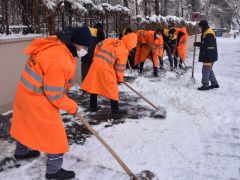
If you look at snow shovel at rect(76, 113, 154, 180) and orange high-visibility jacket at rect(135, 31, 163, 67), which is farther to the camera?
orange high-visibility jacket at rect(135, 31, 163, 67)

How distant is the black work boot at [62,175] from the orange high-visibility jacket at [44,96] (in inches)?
13.5

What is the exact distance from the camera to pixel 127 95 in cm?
780

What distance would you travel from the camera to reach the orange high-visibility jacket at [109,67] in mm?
5781

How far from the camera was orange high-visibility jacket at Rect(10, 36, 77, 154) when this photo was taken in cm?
327

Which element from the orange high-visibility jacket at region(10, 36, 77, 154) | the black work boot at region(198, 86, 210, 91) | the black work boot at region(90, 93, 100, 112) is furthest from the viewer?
the black work boot at region(198, 86, 210, 91)

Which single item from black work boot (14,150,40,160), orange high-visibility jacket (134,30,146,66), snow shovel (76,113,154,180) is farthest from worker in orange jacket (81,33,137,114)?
orange high-visibility jacket (134,30,146,66)

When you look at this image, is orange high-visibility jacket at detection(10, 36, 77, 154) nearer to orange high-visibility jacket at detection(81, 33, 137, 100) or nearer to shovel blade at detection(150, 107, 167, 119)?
orange high-visibility jacket at detection(81, 33, 137, 100)

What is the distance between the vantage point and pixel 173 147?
15.5ft

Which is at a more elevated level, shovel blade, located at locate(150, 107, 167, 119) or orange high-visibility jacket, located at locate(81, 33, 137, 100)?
orange high-visibility jacket, located at locate(81, 33, 137, 100)

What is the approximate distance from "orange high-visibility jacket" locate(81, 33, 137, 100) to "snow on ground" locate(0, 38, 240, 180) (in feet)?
2.22

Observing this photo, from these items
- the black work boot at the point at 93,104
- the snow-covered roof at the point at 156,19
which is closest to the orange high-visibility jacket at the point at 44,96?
the black work boot at the point at 93,104

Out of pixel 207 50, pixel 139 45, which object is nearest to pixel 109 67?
pixel 207 50

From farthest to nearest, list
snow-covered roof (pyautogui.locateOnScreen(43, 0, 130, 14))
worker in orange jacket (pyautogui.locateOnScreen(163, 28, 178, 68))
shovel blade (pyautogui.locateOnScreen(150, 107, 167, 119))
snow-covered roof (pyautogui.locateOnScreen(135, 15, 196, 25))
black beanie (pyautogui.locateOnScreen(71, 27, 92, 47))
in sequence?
snow-covered roof (pyautogui.locateOnScreen(135, 15, 196, 25)) < worker in orange jacket (pyautogui.locateOnScreen(163, 28, 178, 68)) < snow-covered roof (pyautogui.locateOnScreen(43, 0, 130, 14)) < shovel blade (pyautogui.locateOnScreen(150, 107, 167, 119)) < black beanie (pyautogui.locateOnScreen(71, 27, 92, 47))

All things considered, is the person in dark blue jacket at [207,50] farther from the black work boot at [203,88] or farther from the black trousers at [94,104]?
the black trousers at [94,104]
